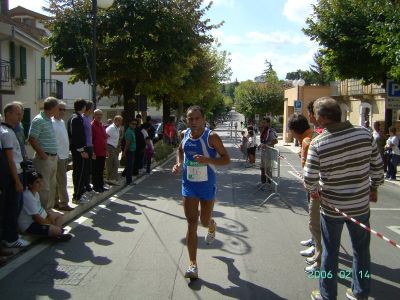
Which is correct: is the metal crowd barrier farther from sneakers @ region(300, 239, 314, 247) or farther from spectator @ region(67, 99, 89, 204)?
spectator @ region(67, 99, 89, 204)

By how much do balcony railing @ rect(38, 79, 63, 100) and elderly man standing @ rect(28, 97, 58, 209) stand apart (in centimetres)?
2057

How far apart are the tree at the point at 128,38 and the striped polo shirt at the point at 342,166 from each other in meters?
11.9

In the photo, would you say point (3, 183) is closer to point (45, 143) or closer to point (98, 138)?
point (45, 143)

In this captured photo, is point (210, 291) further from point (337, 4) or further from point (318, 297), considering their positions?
point (337, 4)

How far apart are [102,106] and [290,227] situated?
48174 mm

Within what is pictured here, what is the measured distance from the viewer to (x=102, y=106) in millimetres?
54094

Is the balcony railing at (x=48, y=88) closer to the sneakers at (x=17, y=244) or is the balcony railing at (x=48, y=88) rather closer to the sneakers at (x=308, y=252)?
the sneakers at (x=17, y=244)

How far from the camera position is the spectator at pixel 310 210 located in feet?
18.7

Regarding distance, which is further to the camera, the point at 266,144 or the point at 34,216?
the point at 266,144

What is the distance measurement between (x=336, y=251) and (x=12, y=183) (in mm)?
3899

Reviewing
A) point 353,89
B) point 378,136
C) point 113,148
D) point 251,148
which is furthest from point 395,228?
point 353,89

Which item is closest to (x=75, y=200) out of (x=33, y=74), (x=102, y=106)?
(x=33, y=74)

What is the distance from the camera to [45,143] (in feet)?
24.4

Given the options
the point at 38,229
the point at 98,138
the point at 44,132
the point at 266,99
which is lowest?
the point at 38,229
